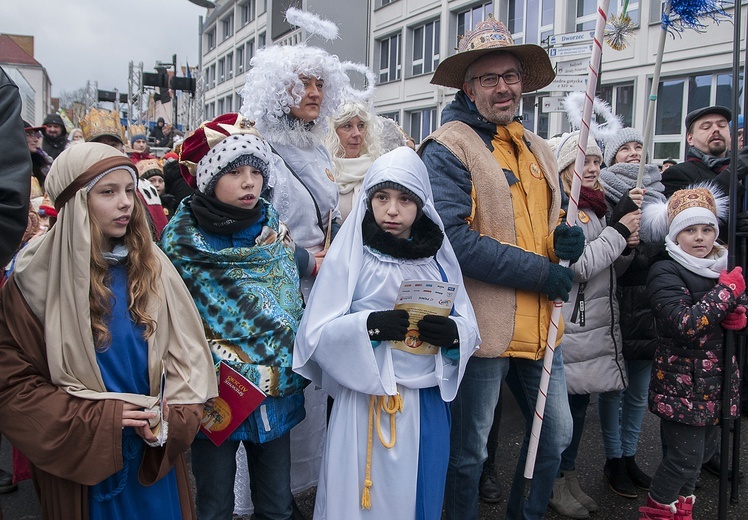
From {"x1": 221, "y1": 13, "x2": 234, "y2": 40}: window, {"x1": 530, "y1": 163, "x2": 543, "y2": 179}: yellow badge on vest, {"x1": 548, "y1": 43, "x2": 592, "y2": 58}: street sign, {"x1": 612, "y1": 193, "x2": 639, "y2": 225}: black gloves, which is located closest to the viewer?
{"x1": 530, "y1": 163, "x2": 543, "y2": 179}: yellow badge on vest

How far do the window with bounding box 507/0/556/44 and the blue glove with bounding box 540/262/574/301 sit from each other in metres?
16.3

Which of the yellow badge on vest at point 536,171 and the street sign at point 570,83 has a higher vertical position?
the street sign at point 570,83

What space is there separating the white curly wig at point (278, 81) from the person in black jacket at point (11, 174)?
1.54m

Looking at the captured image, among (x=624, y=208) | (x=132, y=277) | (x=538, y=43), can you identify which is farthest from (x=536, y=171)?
(x=538, y=43)

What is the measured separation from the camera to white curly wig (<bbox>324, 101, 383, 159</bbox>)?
4520mm

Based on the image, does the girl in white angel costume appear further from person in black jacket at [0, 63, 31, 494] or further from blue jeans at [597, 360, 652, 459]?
blue jeans at [597, 360, 652, 459]

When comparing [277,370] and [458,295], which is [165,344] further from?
[458,295]

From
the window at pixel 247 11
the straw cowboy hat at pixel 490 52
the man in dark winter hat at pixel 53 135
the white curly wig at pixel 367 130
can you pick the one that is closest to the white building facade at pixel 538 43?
the white curly wig at pixel 367 130

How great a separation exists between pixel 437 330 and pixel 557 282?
0.63 metres

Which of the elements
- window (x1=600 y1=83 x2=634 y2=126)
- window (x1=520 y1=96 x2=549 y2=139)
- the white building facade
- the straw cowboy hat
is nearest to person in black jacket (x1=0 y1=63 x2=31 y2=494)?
the straw cowboy hat

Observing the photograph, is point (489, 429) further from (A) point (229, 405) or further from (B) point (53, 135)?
(B) point (53, 135)

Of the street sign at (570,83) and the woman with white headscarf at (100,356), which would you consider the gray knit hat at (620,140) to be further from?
the street sign at (570,83)

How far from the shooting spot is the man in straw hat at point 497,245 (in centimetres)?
257

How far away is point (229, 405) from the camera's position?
2197 mm
